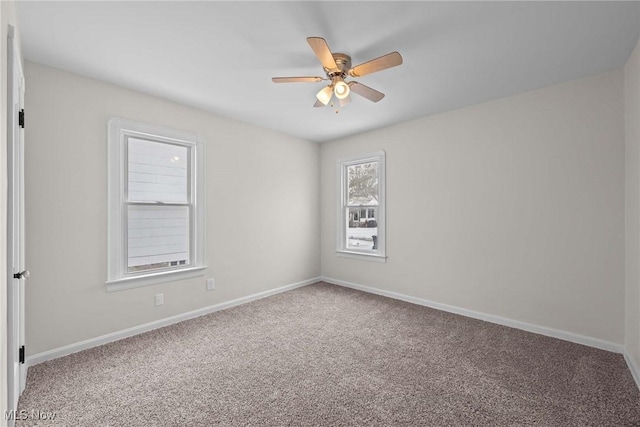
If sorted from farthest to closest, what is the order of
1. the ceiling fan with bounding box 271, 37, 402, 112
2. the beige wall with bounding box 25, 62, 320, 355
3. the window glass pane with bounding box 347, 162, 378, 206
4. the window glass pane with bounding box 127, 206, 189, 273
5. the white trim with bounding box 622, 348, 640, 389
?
the window glass pane with bounding box 347, 162, 378, 206
the window glass pane with bounding box 127, 206, 189, 273
the beige wall with bounding box 25, 62, 320, 355
the white trim with bounding box 622, 348, 640, 389
the ceiling fan with bounding box 271, 37, 402, 112

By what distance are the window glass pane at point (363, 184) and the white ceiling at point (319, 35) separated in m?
1.55

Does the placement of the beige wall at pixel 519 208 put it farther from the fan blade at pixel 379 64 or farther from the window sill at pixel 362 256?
the fan blade at pixel 379 64

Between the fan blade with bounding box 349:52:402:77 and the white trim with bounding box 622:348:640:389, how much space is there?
112 inches

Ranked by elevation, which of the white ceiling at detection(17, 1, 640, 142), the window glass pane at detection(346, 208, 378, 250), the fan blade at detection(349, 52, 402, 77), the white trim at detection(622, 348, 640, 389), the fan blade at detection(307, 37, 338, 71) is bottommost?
the white trim at detection(622, 348, 640, 389)

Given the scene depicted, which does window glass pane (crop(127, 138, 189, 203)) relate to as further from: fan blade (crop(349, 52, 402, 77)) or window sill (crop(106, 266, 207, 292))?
fan blade (crop(349, 52, 402, 77))

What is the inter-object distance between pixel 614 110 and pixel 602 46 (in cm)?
69

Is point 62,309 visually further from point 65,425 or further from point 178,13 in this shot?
point 178,13

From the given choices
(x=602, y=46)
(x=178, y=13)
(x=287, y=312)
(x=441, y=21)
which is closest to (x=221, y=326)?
(x=287, y=312)

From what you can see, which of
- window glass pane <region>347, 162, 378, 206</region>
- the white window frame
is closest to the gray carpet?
the white window frame

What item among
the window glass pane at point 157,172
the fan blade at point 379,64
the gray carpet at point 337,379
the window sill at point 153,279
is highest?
the fan blade at point 379,64

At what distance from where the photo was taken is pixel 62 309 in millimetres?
2590

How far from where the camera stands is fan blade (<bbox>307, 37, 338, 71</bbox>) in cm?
182

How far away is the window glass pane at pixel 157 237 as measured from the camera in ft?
10.1

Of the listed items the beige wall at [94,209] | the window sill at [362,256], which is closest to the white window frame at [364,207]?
the window sill at [362,256]
